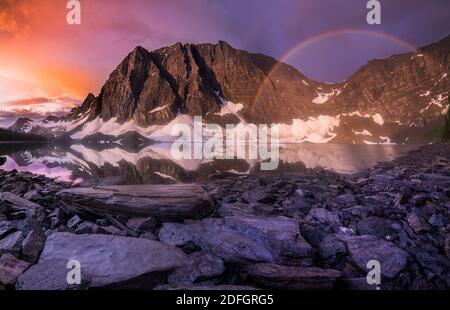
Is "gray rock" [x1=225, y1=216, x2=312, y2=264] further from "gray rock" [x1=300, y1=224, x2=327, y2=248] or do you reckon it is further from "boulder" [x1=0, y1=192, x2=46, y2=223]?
"boulder" [x1=0, y1=192, x2=46, y2=223]

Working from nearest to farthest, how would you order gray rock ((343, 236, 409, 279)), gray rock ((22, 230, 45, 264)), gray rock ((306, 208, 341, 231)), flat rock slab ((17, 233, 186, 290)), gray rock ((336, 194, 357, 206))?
flat rock slab ((17, 233, 186, 290)) < gray rock ((22, 230, 45, 264)) < gray rock ((343, 236, 409, 279)) < gray rock ((306, 208, 341, 231)) < gray rock ((336, 194, 357, 206))

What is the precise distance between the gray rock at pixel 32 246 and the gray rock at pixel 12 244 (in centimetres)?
14

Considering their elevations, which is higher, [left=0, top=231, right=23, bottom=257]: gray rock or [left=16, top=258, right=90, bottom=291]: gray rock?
[left=0, top=231, right=23, bottom=257]: gray rock

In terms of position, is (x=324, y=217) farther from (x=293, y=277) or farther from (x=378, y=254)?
(x=293, y=277)

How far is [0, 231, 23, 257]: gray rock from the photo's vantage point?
6219mm

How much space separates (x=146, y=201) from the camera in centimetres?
820

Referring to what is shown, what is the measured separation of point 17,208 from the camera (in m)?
8.36

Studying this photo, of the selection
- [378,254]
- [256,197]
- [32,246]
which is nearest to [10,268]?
[32,246]

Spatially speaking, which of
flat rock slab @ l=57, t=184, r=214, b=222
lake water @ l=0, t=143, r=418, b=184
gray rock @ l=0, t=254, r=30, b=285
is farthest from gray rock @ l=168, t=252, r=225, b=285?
lake water @ l=0, t=143, r=418, b=184

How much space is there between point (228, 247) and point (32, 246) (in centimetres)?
425

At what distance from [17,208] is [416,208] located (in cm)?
1177

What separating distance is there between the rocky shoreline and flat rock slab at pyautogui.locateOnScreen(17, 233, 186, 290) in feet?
0.06
